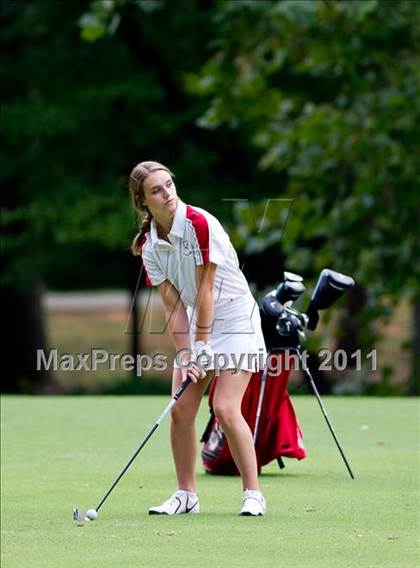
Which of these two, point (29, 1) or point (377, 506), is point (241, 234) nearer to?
point (29, 1)

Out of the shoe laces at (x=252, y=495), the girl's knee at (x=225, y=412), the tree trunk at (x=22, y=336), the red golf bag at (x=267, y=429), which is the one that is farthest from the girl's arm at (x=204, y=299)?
the tree trunk at (x=22, y=336)

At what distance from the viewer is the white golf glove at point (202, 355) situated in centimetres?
715

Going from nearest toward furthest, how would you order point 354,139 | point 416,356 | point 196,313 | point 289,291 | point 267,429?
point 196,313, point 289,291, point 267,429, point 354,139, point 416,356

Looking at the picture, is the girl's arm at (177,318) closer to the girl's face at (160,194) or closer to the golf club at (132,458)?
the golf club at (132,458)

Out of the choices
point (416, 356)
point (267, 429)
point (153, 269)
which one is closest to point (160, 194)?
point (153, 269)

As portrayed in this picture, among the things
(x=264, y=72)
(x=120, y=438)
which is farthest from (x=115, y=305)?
(x=120, y=438)

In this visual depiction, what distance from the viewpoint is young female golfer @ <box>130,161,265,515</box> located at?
7.14 meters

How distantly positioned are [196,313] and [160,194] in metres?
0.63

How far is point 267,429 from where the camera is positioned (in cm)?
900

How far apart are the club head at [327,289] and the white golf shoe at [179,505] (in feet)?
5.59

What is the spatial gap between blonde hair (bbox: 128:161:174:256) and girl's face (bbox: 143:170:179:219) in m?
0.03

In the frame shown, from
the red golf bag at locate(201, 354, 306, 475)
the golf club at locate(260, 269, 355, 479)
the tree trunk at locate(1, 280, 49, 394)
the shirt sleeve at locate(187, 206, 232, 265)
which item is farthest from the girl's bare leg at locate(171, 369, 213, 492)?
the tree trunk at locate(1, 280, 49, 394)

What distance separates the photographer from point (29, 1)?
25391 millimetres

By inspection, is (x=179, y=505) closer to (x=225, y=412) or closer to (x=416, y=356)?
(x=225, y=412)
